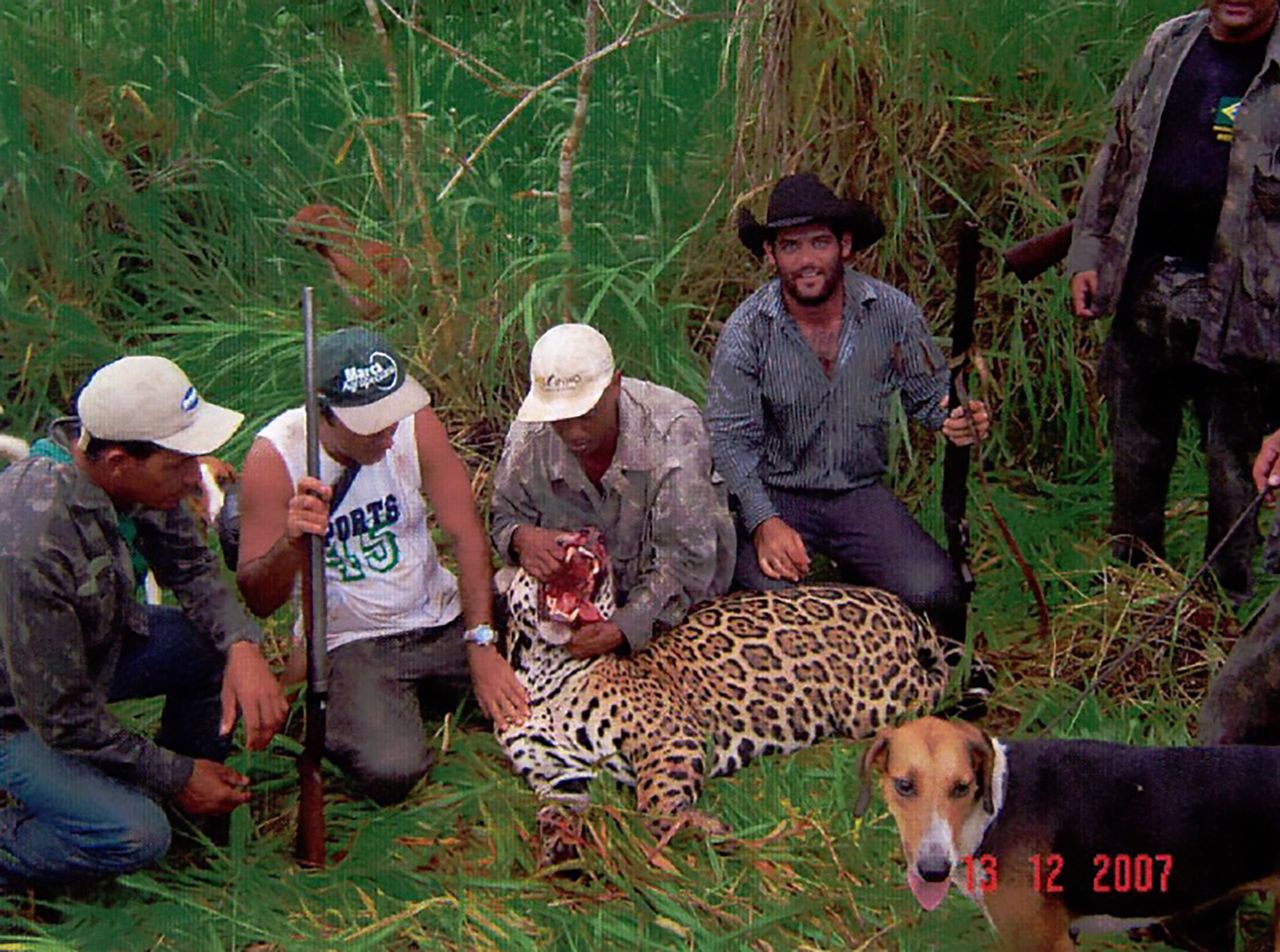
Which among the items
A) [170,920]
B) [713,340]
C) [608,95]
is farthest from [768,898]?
[608,95]

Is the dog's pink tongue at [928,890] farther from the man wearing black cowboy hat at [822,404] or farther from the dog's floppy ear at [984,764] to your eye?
the man wearing black cowboy hat at [822,404]

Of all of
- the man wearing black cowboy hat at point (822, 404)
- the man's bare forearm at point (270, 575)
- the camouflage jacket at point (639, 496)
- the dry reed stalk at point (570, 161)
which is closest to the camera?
the man's bare forearm at point (270, 575)

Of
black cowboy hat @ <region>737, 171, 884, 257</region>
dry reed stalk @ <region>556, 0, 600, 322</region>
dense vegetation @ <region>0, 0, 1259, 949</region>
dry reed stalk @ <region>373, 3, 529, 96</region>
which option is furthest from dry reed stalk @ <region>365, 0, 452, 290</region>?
black cowboy hat @ <region>737, 171, 884, 257</region>

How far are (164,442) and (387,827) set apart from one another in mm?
1174

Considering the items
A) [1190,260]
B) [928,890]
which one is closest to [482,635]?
[928,890]

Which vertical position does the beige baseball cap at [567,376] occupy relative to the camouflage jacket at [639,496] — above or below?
above

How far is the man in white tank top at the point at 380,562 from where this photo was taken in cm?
A: 405

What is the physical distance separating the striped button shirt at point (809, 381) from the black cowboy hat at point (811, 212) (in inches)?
8.0

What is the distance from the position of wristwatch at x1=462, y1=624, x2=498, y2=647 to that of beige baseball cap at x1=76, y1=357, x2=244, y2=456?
43.5 inches

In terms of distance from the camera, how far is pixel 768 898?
11.7ft

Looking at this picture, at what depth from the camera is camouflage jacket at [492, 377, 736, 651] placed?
14.7 ft

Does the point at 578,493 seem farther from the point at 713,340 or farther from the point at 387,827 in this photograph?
the point at 713,340

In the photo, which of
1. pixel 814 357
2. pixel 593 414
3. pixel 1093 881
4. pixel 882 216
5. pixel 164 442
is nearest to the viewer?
pixel 1093 881
